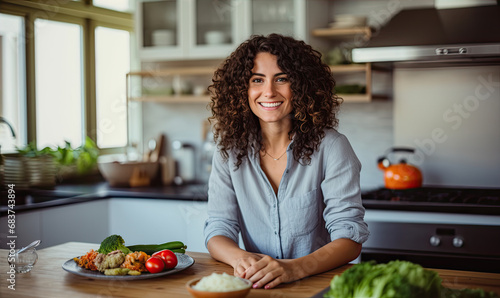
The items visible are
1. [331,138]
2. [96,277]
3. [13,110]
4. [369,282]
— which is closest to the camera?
[369,282]

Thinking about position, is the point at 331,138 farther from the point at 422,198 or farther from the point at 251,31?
the point at 251,31

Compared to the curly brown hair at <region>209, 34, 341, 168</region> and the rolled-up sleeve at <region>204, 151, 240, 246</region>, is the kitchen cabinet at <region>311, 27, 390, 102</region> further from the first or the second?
the rolled-up sleeve at <region>204, 151, 240, 246</region>

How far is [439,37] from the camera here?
3189 mm

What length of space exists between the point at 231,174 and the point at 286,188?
0.20 metres

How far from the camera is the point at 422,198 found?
124 inches

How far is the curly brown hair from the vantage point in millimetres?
2016

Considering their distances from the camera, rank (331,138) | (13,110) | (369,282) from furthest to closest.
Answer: (13,110), (331,138), (369,282)

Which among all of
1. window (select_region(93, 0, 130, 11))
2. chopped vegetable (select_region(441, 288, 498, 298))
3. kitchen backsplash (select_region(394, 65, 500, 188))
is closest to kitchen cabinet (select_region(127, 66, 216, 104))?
window (select_region(93, 0, 130, 11))

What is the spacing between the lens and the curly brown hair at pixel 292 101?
202 centimetres

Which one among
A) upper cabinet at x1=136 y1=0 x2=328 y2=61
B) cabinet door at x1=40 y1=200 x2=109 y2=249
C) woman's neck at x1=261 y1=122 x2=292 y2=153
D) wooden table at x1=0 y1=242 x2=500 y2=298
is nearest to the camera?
wooden table at x1=0 y1=242 x2=500 y2=298

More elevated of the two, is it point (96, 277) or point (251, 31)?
point (251, 31)

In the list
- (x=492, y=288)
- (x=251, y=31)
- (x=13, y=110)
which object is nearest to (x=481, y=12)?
(x=251, y=31)

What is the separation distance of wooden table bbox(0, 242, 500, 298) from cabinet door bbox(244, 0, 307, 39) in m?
2.10

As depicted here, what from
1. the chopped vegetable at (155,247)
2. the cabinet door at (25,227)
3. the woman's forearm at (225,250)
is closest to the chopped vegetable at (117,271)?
the chopped vegetable at (155,247)
